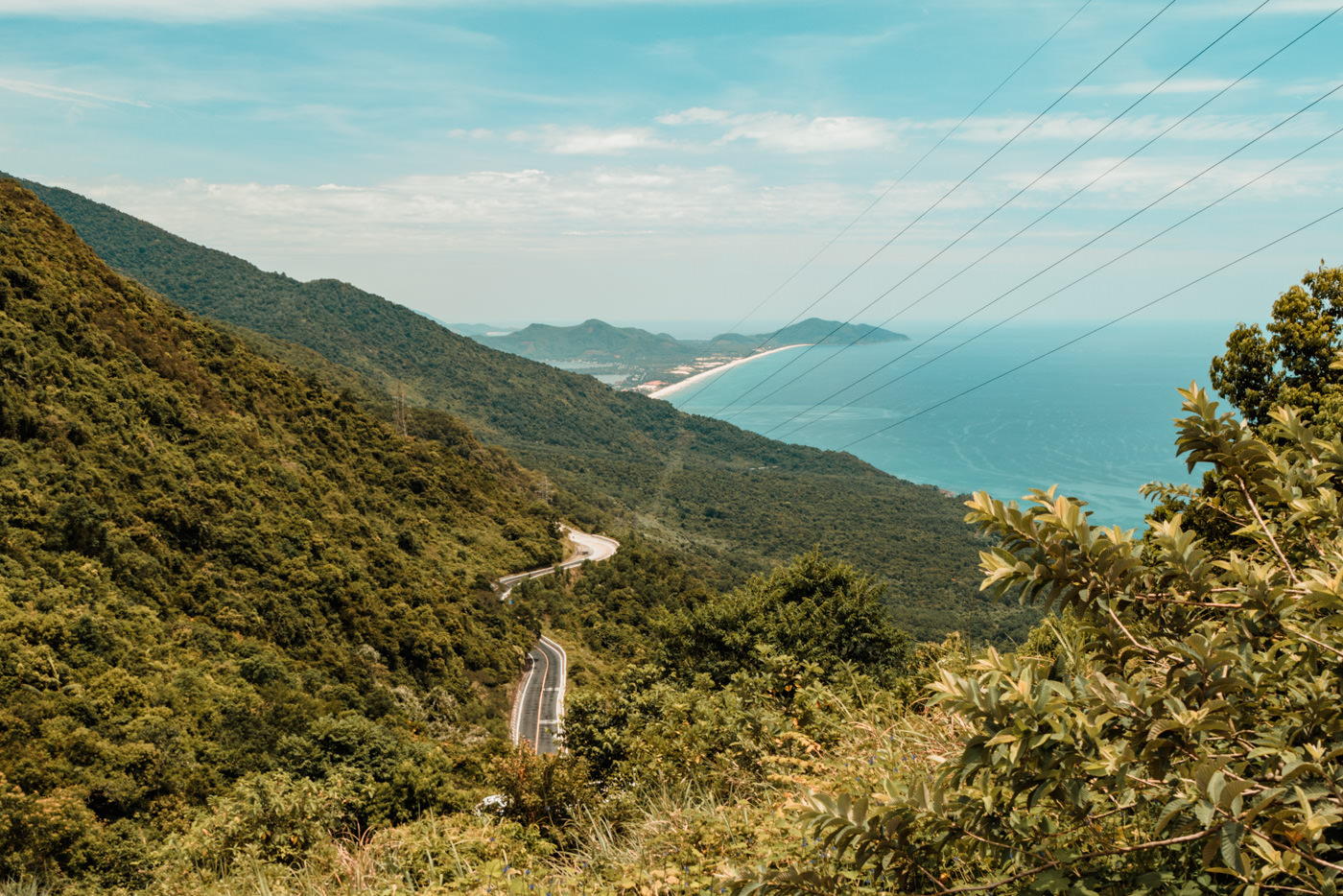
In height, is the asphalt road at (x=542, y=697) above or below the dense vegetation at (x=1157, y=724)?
below

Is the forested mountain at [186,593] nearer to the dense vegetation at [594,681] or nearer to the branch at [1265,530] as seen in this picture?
the dense vegetation at [594,681]

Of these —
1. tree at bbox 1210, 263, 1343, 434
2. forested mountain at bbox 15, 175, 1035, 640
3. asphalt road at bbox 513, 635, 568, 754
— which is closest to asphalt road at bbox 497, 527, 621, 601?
asphalt road at bbox 513, 635, 568, 754

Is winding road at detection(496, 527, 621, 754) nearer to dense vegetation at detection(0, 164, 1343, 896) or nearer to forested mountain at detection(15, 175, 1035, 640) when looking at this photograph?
dense vegetation at detection(0, 164, 1343, 896)

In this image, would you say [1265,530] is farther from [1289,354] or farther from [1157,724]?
[1289,354]

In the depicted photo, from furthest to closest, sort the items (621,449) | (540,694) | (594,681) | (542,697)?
1. (621,449)
2. (594,681)
3. (540,694)
4. (542,697)

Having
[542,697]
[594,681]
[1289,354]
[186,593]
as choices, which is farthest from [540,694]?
[1289,354]

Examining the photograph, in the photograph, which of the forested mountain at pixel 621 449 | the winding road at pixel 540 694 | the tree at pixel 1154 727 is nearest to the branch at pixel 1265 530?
the tree at pixel 1154 727

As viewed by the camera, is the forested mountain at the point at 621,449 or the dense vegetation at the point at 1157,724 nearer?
the dense vegetation at the point at 1157,724
